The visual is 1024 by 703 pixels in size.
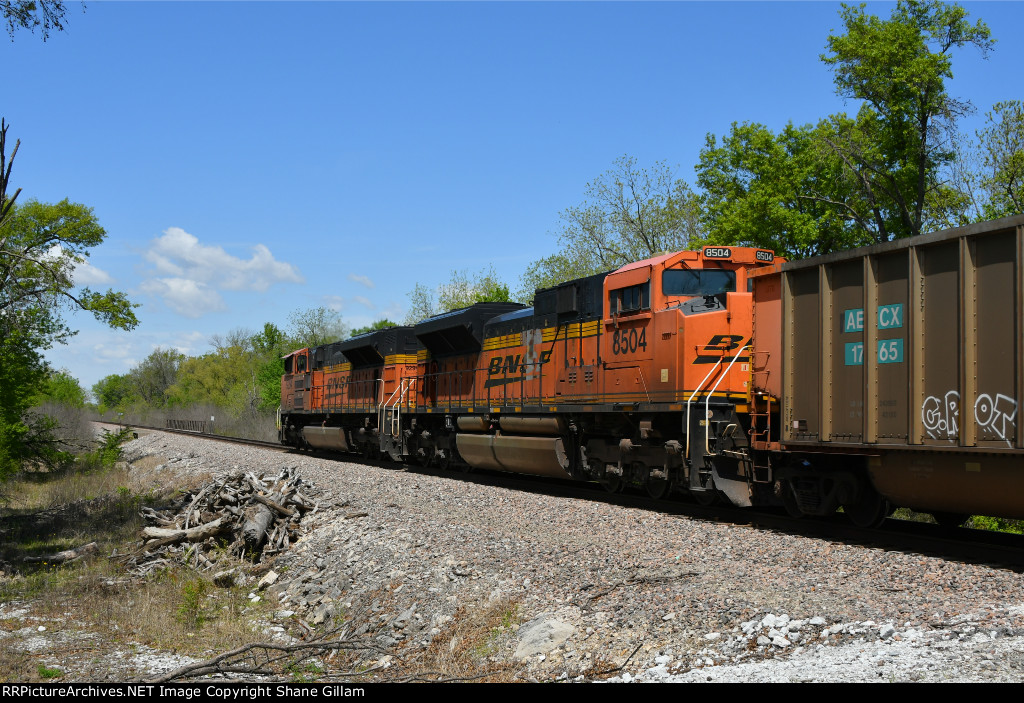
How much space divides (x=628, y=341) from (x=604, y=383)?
0.95m

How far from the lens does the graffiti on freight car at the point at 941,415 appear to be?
8094mm

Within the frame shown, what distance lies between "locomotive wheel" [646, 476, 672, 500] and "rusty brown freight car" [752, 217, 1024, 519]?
2.37 meters

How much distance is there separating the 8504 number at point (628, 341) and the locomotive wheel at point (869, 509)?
4050mm

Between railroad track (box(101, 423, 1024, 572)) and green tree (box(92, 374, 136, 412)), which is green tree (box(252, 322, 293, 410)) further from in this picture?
railroad track (box(101, 423, 1024, 572))

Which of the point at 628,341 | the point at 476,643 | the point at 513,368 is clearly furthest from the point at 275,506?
the point at 476,643

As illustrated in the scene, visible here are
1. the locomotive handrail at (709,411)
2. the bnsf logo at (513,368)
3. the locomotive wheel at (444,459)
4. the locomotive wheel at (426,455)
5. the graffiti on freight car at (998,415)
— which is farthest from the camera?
the locomotive wheel at (426,455)

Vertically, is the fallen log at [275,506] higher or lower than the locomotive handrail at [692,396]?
lower

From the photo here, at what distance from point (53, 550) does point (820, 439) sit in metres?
14.0

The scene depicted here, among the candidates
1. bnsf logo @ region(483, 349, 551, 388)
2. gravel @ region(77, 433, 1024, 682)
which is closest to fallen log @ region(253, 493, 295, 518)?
gravel @ region(77, 433, 1024, 682)

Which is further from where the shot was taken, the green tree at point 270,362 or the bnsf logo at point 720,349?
the green tree at point 270,362

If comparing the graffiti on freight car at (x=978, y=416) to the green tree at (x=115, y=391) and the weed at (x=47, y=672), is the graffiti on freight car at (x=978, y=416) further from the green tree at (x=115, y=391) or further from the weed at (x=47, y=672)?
the green tree at (x=115, y=391)

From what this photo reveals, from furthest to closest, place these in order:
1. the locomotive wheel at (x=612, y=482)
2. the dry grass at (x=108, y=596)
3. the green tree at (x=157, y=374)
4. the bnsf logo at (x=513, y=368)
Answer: the green tree at (x=157, y=374), the bnsf logo at (x=513, y=368), the locomotive wheel at (x=612, y=482), the dry grass at (x=108, y=596)

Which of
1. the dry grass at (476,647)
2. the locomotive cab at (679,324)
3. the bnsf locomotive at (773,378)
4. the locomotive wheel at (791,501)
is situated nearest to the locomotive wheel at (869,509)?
the bnsf locomotive at (773,378)
